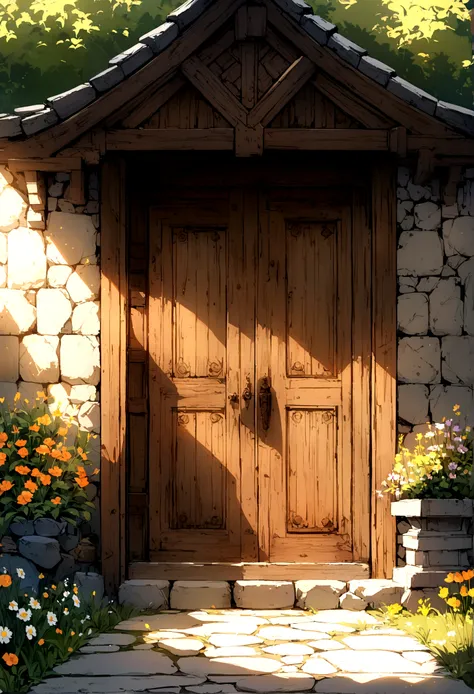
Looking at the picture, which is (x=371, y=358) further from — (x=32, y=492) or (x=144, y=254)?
(x=32, y=492)

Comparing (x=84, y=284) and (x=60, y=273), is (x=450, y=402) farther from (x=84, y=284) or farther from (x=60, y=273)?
(x=60, y=273)

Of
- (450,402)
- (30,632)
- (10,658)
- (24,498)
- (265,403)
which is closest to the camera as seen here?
(10,658)

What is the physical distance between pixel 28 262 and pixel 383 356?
8.15 ft

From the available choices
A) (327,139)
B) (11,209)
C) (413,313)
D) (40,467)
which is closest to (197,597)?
(40,467)

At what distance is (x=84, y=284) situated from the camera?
6340 mm

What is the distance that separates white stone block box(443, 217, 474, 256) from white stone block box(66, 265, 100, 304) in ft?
7.81

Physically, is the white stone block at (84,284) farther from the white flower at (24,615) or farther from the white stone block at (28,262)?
the white flower at (24,615)

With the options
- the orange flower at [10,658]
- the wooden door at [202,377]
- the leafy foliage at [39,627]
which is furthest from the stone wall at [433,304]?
the orange flower at [10,658]

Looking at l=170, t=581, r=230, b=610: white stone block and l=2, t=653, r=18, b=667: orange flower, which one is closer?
l=2, t=653, r=18, b=667: orange flower

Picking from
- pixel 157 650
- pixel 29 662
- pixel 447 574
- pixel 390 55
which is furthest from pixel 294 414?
pixel 390 55

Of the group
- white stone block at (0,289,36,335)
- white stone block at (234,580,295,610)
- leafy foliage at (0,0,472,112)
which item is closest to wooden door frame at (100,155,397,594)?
white stone block at (0,289,36,335)

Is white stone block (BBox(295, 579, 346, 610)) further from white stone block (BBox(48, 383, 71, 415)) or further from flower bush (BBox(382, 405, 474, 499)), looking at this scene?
white stone block (BBox(48, 383, 71, 415))

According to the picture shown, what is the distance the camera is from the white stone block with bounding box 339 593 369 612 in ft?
20.2

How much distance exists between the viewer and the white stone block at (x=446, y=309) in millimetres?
6320
